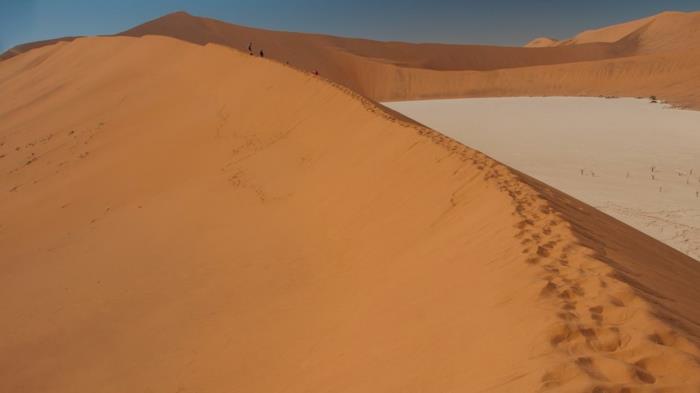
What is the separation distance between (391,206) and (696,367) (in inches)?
161

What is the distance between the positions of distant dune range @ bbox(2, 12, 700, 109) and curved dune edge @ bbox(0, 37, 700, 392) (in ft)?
76.4

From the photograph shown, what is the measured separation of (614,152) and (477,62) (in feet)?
175

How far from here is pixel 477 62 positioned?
6456 cm

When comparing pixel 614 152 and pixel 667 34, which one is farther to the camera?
pixel 667 34

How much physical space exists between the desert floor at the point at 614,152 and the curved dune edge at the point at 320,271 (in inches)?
148

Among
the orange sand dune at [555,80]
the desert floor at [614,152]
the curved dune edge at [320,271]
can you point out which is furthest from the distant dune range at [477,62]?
the curved dune edge at [320,271]

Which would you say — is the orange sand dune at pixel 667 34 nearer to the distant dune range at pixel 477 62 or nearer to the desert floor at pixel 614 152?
the distant dune range at pixel 477 62

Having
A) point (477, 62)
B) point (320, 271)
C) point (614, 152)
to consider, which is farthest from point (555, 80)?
point (320, 271)

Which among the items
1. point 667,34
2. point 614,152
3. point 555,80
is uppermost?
point 667,34

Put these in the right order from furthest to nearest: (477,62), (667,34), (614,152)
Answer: (667,34) < (477,62) < (614,152)

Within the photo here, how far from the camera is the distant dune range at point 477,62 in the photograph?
3897cm

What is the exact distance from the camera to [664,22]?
3007 inches

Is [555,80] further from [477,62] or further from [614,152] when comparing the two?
[614,152]

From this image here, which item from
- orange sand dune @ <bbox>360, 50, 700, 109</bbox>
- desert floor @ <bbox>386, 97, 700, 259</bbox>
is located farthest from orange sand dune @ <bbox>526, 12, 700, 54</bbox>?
desert floor @ <bbox>386, 97, 700, 259</bbox>
